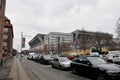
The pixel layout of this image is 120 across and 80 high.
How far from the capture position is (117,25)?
1932 inches

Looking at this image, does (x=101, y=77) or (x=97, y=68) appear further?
(x=97, y=68)

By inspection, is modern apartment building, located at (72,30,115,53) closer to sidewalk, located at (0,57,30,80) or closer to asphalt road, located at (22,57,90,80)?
sidewalk, located at (0,57,30,80)

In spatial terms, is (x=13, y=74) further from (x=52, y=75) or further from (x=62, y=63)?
(x=62, y=63)

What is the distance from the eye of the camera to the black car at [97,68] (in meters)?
11.7

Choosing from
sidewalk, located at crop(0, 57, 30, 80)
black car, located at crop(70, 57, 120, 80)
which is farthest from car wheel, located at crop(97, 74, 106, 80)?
sidewalk, located at crop(0, 57, 30, 80)

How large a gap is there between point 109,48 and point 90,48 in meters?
6.73

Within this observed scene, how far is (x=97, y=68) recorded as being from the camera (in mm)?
13109

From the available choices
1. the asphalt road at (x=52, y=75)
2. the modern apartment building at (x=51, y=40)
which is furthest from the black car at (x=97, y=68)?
the modern apartment building at (x=51, y=40)

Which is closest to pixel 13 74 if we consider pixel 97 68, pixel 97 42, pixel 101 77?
pixel 97 68

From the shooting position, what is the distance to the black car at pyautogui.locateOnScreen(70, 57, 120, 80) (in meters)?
11.7

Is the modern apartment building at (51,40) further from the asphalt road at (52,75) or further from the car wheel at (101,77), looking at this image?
the car wheel at (101,77)

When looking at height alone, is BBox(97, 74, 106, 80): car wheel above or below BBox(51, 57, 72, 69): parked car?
below

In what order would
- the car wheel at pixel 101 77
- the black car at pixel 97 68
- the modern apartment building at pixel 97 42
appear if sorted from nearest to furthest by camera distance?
the black car at pixel 97 68, the car wheel at pixel 101 77, the modern apartment building at pixel 97 42

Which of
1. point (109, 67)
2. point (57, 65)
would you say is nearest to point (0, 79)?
point (109, 67)
